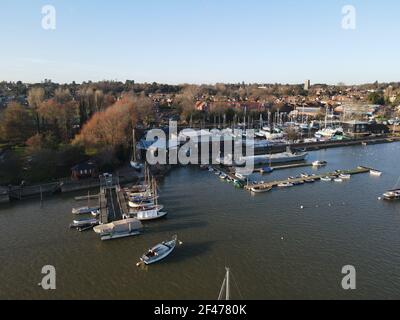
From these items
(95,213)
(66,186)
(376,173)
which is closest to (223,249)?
(95,213)

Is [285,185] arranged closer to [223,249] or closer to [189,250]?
[223,249]

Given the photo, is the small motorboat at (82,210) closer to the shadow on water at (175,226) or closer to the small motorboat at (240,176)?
the shadow on water at (175,226)

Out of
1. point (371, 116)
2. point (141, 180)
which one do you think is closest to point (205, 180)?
point (141, 180)

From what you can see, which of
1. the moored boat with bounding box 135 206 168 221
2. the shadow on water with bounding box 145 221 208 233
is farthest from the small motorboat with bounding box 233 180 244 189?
the moored boat with bounding box 135 206 168 221

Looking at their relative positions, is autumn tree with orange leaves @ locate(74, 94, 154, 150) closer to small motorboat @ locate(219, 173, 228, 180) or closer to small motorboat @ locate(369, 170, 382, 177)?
small motorboat @ locate(219, 173, 228, 180)

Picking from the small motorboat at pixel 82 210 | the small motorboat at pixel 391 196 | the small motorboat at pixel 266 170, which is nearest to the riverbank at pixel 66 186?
the small motorboat at pixel 82 210
